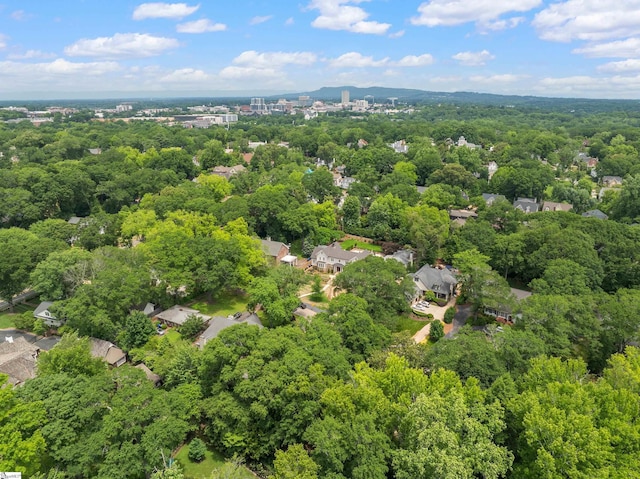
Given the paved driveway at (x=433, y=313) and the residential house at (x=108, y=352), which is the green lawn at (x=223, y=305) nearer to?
the residential house at (x=108, y=352)

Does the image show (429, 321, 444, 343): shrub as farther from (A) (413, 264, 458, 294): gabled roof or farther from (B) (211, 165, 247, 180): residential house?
(B) (211, 165, 247, 180): residential house

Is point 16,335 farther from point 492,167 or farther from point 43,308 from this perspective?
point 492,167

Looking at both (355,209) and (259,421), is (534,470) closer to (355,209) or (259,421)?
(259,421)

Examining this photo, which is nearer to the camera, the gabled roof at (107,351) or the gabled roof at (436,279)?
the gabled roof at (107,351)

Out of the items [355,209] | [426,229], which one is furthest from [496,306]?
[355,209]

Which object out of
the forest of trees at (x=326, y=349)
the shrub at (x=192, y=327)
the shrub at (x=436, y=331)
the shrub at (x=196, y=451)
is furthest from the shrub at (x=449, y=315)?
the shrub at (x=196, y=451)
